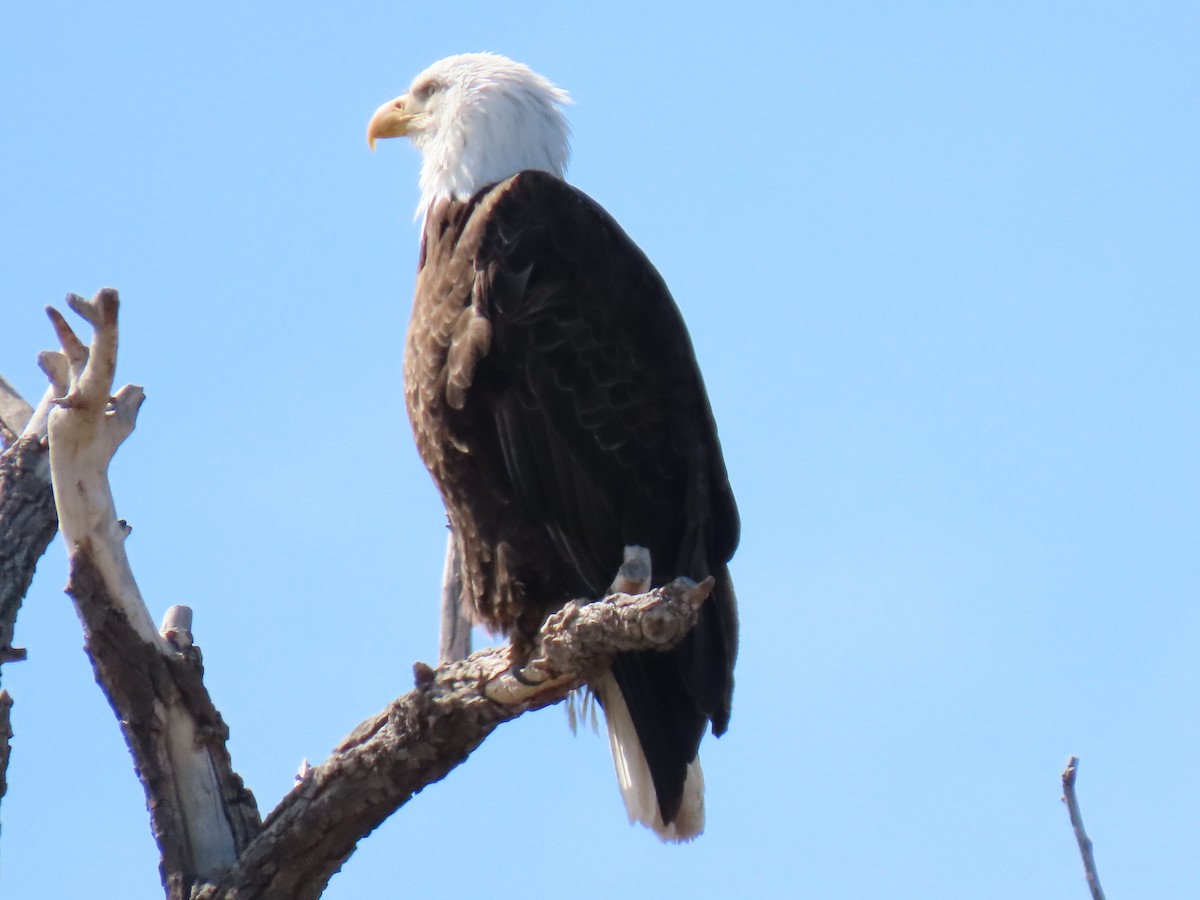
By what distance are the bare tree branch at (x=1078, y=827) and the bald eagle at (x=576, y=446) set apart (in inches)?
69.5

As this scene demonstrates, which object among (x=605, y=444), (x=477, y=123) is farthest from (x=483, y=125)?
(x=605, y=444)

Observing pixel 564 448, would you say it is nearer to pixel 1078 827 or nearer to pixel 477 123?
pixel 477 123

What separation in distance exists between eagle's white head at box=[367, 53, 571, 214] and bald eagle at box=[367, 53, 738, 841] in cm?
51

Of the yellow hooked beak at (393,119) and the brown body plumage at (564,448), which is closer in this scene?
the brown body plumage at (564,448)

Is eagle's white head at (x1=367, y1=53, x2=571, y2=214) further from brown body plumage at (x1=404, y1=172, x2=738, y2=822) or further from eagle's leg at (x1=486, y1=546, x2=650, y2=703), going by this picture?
eagle's leg at (x1=486, y1=546, x2=650, y2=703)

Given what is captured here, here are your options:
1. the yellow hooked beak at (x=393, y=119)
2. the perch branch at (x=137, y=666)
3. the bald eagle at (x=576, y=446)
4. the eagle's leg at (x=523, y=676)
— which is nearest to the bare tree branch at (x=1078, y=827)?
the eagle's leg at (x=523, y=676)

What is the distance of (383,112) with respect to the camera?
6.17 meters

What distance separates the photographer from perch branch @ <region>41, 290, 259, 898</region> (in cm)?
433

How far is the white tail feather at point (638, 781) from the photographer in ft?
15.8

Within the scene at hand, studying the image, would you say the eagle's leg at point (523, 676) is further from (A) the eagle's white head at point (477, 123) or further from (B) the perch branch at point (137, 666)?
(A) the eagle's white head at point (477, 123)

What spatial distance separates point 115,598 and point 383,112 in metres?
2.48

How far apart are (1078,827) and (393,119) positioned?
4.12 meters

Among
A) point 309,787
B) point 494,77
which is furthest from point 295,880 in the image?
point 494,77

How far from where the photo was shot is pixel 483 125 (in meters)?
5.61
